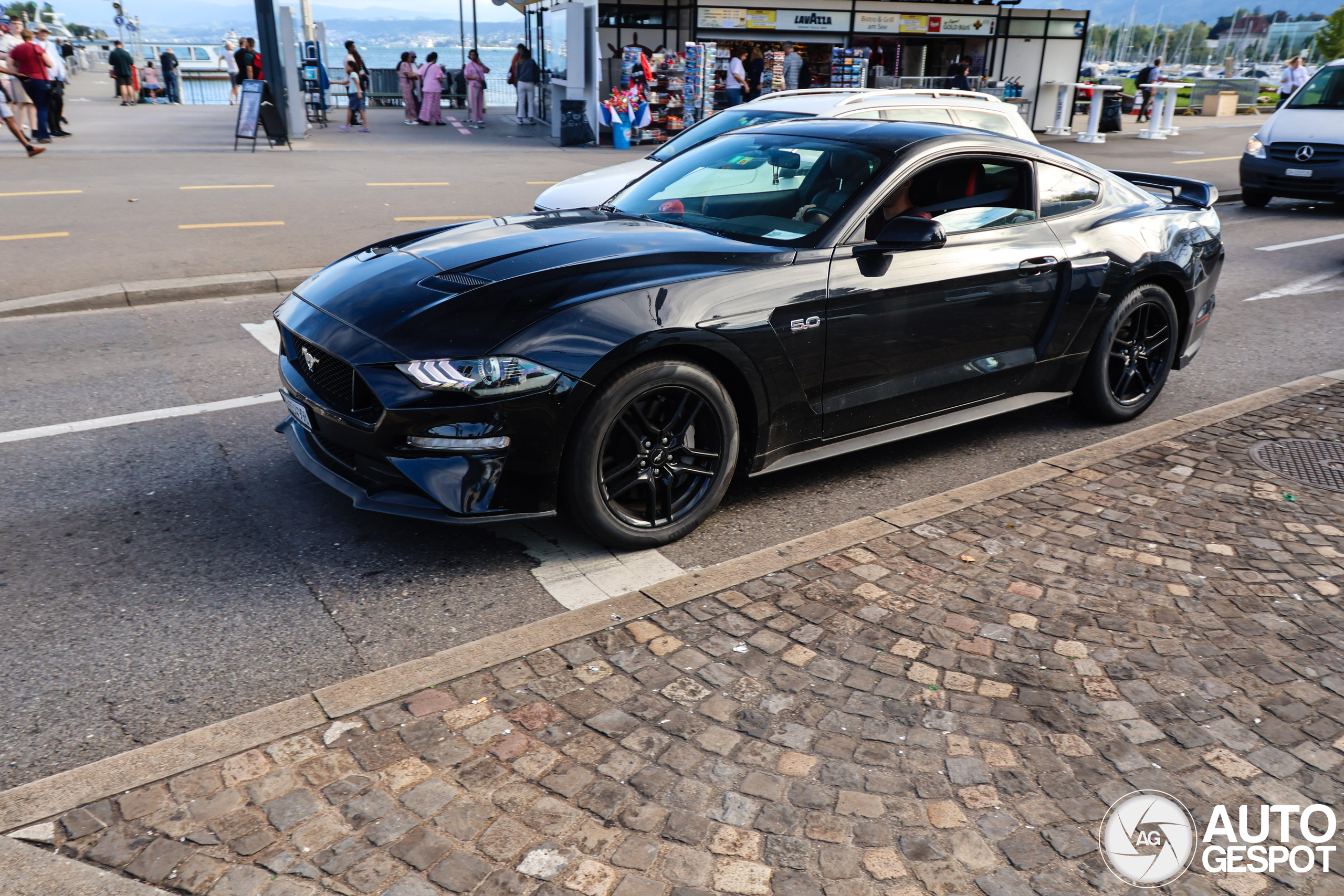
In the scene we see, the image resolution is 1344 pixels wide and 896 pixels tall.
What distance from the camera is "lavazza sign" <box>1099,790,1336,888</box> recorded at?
256 cm

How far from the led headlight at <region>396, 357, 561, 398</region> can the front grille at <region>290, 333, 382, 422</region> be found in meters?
0.22

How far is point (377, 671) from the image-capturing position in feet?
10.6

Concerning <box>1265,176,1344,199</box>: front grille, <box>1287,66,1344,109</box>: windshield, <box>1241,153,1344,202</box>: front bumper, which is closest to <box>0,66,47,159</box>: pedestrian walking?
<box>1241,153,1344,202</box>: front bumper

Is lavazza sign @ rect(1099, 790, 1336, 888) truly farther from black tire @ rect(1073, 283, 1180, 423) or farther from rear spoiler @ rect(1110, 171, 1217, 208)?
rear spoiler @ rect(1110, 171, 1217, 208)

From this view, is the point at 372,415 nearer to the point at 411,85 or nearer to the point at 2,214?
the point at 2,214

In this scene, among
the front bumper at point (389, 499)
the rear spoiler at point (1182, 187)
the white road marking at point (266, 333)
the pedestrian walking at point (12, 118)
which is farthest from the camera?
the pedestrian walking at point (12, 118)

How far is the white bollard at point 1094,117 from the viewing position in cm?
2453

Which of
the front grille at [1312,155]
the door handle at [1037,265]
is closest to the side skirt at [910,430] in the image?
the door handle at [1037,265]

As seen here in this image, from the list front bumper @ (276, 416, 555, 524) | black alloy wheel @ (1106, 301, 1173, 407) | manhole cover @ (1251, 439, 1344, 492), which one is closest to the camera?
front bumper @ (276, 416, 555, 524)

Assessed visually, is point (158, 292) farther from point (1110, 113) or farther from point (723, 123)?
point (1110, 113)

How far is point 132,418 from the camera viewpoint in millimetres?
5531

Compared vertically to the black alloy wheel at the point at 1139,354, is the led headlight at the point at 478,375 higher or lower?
higher

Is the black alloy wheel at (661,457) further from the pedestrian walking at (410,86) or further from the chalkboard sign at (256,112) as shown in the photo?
the pedestrian walking at (410,86)

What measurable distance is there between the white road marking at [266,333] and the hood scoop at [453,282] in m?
3.35
